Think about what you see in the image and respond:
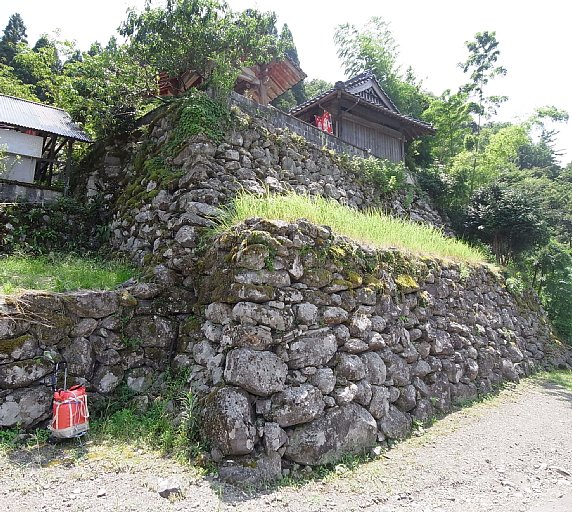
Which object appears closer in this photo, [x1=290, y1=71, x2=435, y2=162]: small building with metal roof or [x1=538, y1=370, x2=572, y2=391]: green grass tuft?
[x1=538, y1=370, x2=572, y2=391]: green grass tuft

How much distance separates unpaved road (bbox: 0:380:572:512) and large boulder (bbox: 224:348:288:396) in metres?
0.95

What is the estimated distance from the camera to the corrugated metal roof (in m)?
8.45

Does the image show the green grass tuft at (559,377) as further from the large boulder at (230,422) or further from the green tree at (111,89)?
the green tree at (111,89)

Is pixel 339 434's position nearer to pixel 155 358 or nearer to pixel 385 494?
pixel 385 494

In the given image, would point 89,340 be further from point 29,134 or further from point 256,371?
point 29,134

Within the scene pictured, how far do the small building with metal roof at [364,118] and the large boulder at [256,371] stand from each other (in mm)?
9538

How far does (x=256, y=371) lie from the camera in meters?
4.48

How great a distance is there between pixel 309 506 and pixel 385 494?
765 mm

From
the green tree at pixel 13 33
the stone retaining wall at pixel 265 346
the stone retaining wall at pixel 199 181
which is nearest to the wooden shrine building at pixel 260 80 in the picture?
the stone retaining wall at pixel 199 181

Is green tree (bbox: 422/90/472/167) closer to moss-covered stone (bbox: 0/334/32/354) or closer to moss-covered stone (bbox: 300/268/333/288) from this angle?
moss-covered stone (bbox: 300/268/333/288)

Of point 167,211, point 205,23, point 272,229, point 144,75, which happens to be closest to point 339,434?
point 272,229

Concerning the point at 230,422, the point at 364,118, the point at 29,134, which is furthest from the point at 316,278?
the point at 364,118

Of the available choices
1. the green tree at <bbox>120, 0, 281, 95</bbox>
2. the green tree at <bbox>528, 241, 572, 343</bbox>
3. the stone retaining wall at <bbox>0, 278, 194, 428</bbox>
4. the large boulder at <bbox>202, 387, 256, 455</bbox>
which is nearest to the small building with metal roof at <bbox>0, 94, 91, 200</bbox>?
the green tree at <bbox>120, 0, 281, 95</bbox>

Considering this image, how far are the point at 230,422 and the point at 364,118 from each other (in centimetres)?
1203
